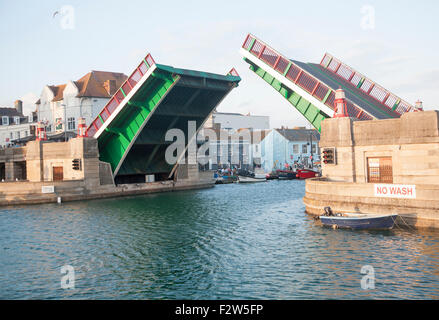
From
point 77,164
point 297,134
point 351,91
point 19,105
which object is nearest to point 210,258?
point 351,91

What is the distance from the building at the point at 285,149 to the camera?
95375 millimetres

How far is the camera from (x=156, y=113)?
45.2 metres

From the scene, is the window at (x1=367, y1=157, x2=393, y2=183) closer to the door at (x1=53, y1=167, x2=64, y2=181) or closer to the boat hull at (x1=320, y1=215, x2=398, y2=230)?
the boat hull at (x1=320, y1=215, x2=398, y2=230)

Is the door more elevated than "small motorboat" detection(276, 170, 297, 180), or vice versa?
the door

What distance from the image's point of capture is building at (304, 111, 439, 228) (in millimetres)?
24391

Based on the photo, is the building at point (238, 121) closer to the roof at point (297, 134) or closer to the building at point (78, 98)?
the roof at point (297, 134)

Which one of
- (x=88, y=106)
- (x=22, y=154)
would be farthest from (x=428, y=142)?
(x=88, y=106)

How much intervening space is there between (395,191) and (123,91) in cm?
2865

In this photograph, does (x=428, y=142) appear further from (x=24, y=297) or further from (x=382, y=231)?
(x=24, y=297)

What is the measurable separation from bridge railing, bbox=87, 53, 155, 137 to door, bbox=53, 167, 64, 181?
19.5 ft

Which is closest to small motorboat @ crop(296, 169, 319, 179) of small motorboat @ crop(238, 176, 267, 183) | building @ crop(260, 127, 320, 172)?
small motorboat @ crop(238, 176, 267, 183)

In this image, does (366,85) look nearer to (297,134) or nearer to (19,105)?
(297,134)
